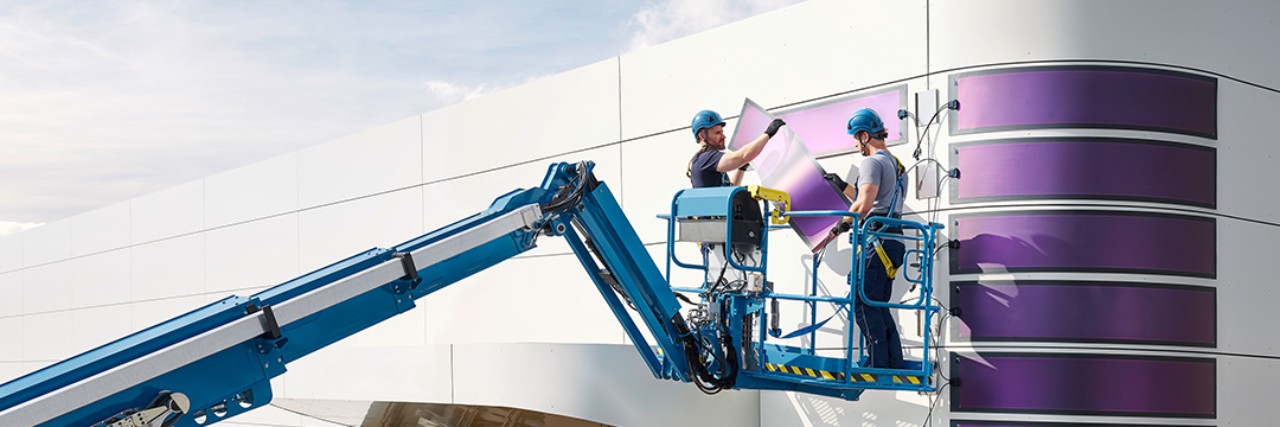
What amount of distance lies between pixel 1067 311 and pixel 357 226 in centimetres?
1025

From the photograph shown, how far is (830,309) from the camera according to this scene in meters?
9.42

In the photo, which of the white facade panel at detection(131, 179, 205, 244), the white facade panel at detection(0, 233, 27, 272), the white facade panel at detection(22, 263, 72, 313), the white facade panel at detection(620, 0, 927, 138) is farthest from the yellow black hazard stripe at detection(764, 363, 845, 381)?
the white facade panel at detection(0, 233, 27, 272)

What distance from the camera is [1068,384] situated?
328 inches

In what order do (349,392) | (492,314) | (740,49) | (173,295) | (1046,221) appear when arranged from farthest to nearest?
1. (173,295)
2. (492,314)
3. (349,392)
4. (740,49)
5. (1046,221)

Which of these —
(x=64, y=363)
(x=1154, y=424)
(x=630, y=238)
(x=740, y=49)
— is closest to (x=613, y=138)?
(x=740, y=49)

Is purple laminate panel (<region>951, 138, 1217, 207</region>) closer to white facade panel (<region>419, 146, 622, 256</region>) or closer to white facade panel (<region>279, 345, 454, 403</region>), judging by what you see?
white facade panel (<region>419, 146, 622, 256</region>)

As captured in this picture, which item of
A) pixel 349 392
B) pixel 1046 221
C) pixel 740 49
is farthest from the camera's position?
pixel 349 392

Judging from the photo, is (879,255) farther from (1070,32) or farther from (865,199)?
(1070,32)

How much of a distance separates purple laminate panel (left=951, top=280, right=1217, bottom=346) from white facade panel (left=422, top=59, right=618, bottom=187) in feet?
14.7

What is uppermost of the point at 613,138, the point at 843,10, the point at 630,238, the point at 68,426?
the point at 843,10

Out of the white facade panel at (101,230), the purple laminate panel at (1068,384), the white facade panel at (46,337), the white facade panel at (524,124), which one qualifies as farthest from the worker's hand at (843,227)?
the white facade panel at (46,337)

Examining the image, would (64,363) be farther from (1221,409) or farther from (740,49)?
(1221,409)

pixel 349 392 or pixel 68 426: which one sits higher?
pixel 68 426

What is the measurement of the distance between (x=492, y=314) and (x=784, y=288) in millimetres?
4734
